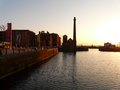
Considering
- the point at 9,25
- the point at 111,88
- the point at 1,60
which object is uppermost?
the point at 9,25

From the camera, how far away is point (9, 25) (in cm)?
5962

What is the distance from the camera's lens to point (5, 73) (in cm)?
3912

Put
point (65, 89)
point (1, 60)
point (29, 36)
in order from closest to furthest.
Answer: point (65, 89), point (1, 60), point (29, 36)

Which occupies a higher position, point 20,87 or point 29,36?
point 29,36

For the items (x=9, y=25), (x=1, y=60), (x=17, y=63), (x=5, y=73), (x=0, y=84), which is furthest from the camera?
(x=9, y=25)

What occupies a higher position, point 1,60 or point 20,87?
point 1,60

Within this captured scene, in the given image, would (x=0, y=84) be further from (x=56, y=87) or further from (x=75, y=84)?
(x=75, y=84)

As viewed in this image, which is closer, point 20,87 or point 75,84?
point 20,87

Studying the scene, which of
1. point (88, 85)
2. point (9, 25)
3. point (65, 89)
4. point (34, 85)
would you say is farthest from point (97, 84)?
point (9, 25)

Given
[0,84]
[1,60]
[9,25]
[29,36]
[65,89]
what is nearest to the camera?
[65,89]

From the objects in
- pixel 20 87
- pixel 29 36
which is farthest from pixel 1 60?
pixel 29 36

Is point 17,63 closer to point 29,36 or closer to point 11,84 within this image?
point 11,84

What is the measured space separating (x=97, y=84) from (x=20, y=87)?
1075 cm

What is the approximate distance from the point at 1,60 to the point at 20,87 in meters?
5.98
